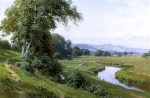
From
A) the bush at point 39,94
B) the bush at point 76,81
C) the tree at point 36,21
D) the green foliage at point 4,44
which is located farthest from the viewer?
the green foliage at point 4,44

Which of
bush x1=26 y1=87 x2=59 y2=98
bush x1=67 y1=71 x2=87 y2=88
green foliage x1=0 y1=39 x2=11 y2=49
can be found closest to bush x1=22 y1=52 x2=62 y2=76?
bush x1=67 y1=71 x2=87 y2=88

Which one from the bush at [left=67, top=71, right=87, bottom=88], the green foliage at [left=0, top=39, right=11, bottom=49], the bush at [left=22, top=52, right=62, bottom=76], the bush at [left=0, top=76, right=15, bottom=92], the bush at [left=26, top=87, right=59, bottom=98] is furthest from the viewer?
the green foliage at [left=0, top=39, right=11, bottom=49]

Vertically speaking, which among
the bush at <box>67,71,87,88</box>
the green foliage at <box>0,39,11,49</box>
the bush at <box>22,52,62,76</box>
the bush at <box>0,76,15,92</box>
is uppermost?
the green foliage at <box>0,39,11,49</box>

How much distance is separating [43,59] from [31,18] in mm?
6605

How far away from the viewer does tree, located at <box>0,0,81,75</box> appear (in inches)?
1558

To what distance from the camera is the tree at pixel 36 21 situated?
3956 cm

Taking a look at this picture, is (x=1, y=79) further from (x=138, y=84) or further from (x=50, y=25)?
(x=138, y=84)

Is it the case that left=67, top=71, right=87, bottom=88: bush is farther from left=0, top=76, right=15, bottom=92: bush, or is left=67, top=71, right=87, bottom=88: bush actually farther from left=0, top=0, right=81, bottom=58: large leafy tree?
left=0, top=76, right=15, bottom=92: bush

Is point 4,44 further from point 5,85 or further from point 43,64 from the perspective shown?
point 5,85

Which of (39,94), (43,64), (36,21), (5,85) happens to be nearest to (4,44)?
(36,21)

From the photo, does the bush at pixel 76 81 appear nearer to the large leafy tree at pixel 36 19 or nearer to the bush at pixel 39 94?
the large leafy tree at pixel 36 19

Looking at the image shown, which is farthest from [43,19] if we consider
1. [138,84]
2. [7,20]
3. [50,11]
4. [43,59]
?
[138,84]

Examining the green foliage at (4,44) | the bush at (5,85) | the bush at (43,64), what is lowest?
the bush at (5,85)

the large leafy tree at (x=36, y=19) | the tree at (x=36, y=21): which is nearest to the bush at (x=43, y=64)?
the tree at (x=36, y=21)
